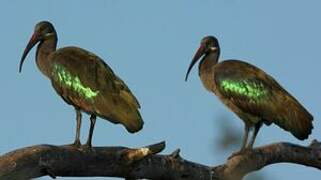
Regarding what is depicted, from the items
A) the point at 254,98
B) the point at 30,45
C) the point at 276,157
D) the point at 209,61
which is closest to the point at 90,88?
the point at 30,45

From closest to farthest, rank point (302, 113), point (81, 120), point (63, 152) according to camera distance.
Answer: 1. point (63, 152)
2. point (81, 120)
3. point (302, 113)

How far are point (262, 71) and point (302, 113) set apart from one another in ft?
4.24

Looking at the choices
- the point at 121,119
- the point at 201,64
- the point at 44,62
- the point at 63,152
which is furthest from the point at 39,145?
the point at 201,64

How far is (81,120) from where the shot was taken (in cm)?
1394

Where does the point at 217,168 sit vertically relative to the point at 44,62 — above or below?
below

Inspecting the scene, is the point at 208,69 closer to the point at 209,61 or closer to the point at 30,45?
the point at 209,61

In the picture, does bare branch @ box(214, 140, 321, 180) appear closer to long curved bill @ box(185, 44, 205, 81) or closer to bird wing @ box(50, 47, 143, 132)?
bird wing @ box(50, 47, 143, 132)

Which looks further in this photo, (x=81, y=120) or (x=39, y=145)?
(x=81, y=120)

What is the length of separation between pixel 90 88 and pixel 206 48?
4066mm

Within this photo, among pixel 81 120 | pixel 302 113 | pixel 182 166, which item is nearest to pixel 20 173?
pixel 182 166

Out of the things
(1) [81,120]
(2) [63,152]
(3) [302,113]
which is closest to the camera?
(2) [63,152]

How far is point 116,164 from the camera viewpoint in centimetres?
1164

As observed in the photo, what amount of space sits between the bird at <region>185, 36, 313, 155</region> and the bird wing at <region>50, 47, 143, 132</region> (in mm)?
2323

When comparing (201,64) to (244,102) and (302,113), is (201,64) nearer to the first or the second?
(244,102)
